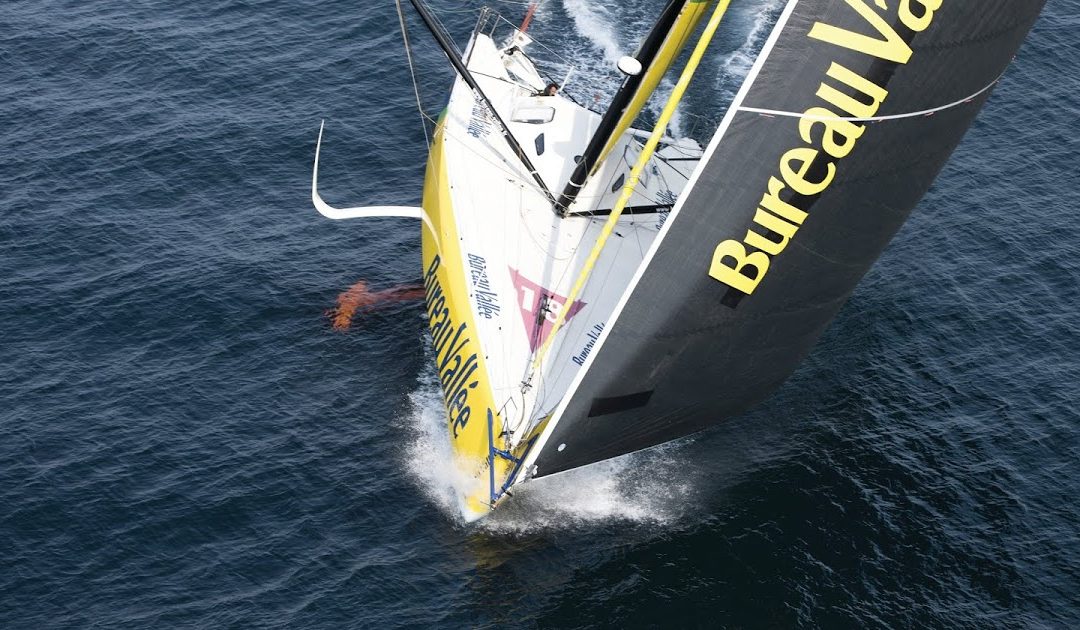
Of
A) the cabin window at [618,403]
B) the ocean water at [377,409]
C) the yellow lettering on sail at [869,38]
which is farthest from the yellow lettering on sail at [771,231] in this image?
the ocean water at [377,409]

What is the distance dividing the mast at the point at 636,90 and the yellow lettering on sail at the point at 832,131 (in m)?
9.69

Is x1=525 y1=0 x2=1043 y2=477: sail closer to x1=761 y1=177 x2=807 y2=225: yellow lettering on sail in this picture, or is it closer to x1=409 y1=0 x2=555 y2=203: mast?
x1=761 y1=177 x2=807 y2=225: yellow lettering on sail

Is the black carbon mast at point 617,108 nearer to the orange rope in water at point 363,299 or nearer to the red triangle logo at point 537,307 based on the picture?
the red triangle logo at point 537,307

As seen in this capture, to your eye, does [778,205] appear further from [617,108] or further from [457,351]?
[457,351]

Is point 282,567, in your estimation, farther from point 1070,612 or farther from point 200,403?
point 1070,612

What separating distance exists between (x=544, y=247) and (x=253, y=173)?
20.2 meters

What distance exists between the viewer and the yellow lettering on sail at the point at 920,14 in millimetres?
39219

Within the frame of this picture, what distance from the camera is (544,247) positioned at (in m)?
57.0

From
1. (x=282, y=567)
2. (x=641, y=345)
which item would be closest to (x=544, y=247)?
(x=641, y=345)

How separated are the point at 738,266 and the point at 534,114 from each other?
20.4 m

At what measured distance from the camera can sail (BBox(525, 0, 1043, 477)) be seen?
40.1 m

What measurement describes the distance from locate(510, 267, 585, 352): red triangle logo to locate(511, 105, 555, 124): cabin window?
8743 millimetres

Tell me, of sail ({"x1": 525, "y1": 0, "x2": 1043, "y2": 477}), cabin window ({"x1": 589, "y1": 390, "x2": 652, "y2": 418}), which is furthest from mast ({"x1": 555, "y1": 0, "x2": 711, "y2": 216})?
cabin window ({"x1": 589, "y1": 390, "x2": 652, "y2": 418})

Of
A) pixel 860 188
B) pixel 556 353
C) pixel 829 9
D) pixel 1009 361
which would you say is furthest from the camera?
pixel 1009 361
